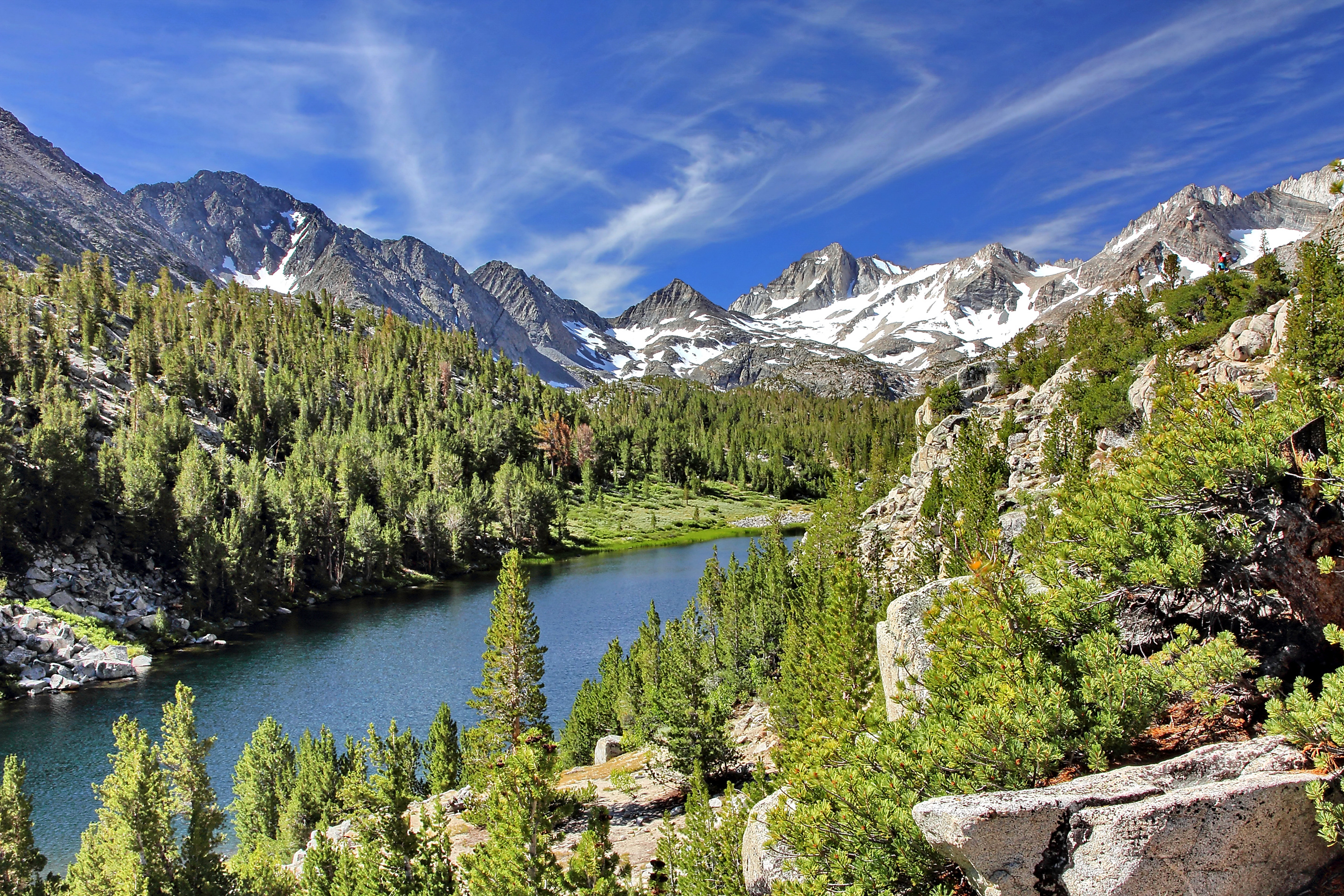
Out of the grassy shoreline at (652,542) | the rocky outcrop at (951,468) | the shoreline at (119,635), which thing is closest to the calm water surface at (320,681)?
the shoreline at (119,635)

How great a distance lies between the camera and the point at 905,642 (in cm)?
1722

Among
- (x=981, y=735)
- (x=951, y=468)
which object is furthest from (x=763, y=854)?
(x=951, y=468)

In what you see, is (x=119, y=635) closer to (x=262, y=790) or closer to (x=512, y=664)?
(x=262, y=790)

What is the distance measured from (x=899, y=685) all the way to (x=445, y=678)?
4840cm

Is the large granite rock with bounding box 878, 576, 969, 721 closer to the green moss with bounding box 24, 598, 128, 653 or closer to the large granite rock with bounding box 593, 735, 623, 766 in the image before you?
the large granite rock with bounding box 593, 735, 623, 766

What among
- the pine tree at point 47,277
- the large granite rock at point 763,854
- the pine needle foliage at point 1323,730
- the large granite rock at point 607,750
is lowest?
the large granite rock at point 607,750

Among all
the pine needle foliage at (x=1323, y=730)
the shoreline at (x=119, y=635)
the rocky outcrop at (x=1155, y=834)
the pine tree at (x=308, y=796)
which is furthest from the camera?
the shoreline at (x=119, y=635)

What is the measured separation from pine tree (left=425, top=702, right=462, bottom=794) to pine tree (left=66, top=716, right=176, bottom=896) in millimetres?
12961

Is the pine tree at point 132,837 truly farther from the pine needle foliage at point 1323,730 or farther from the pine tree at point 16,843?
the pine needle foliage at point 1323,730

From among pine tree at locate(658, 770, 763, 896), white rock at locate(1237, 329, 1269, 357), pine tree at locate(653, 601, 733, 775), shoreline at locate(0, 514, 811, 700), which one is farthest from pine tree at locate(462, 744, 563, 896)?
shoreline at locate(0, 514, 811, 700)

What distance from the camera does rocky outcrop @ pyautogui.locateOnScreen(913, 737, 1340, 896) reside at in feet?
28.9

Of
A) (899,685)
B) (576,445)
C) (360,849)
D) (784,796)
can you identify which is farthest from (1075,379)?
(576,445)

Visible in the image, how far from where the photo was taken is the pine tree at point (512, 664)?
32188 millimetres

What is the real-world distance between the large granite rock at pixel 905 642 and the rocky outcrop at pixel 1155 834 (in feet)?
20.3
